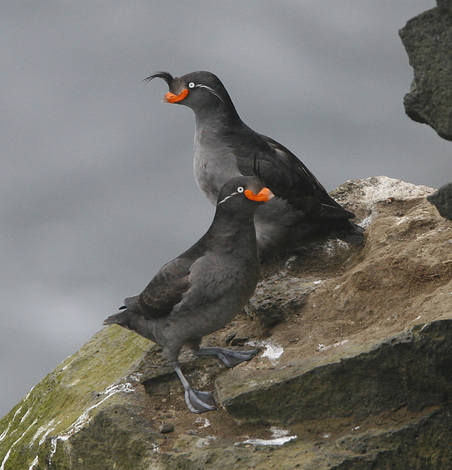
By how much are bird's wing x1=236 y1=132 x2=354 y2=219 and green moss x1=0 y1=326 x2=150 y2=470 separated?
2.05 metres

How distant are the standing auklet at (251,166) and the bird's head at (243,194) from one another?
4.66ft

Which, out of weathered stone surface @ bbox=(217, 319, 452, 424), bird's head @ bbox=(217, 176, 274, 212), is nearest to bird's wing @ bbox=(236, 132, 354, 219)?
bird's head @ bbox=(217, 176, 274, 212)

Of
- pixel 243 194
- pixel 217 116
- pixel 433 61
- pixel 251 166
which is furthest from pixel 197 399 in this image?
pixel 433 61

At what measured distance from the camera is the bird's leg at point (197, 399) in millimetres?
7418

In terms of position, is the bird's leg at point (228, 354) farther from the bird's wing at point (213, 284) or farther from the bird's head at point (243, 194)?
the bird's head at point (243, 194)

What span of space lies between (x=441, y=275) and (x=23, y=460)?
4.25 meters

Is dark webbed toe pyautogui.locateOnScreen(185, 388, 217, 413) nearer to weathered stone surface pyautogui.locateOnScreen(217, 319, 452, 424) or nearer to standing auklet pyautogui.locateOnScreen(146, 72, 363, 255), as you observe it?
weathered stone surface pyautogui.locateOnScreen(217, 319, 452, 424)

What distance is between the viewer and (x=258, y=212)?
9.04m

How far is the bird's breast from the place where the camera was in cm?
888

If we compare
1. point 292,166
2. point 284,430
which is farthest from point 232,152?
point 284,430

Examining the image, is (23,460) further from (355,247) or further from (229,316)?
(355,247)

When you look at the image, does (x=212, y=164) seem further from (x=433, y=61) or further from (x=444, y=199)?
(x=433, y=61)

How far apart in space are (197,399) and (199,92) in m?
3.17

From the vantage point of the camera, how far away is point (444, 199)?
6.23 m
